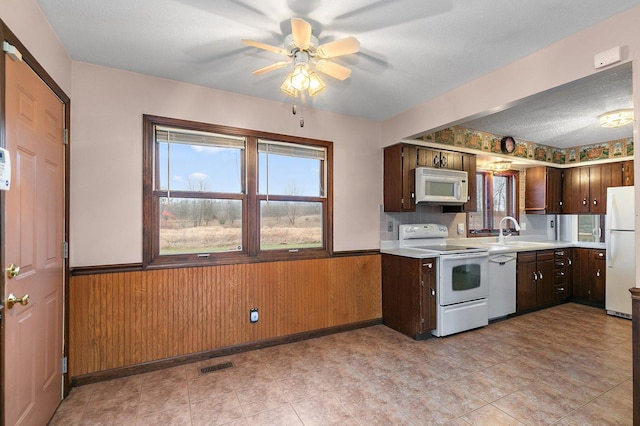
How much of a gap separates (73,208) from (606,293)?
20.6 feet

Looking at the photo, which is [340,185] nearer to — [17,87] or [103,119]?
[103,119]

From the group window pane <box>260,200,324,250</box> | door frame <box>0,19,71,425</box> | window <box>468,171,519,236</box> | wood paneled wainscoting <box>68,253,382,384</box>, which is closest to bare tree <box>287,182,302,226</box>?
window pane <box>260,200,324,250</box>

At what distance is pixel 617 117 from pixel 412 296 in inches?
118

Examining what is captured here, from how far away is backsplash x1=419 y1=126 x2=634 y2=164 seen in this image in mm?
3879

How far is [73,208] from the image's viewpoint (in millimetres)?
2307

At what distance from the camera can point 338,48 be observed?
1.78 meters

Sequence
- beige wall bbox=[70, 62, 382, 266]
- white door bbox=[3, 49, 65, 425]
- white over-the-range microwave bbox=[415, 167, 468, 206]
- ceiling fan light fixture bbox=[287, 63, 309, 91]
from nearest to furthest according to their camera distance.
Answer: white door bbox=[3, 49, 65, 425]
ceiling fan light fixture bbox=[287, 63, 309, 91]
beige wall bbox=[70, 62, 382, 266]
white over-the-range microwave bbox=[415, 167, 468, 206]

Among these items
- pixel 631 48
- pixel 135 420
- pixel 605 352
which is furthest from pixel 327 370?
pixel 631 48

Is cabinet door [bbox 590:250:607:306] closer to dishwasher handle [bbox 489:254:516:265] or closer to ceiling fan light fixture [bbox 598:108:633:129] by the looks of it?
dishwasher handle [bbox 489:254:516:265]

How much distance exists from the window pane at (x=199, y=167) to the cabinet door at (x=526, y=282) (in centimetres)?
383

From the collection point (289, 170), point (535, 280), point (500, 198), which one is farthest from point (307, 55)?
point (500, 198)

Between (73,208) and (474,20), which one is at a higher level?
(474,20)

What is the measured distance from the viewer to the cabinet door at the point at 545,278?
164 inches

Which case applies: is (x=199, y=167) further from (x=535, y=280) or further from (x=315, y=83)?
(x=535, y=280)
